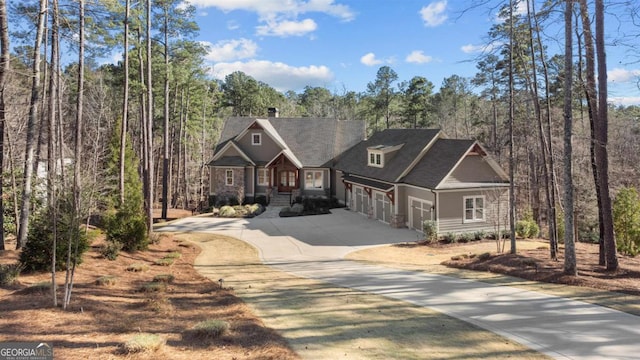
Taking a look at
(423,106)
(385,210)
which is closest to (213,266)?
(385,210)

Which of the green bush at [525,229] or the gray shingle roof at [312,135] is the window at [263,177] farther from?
the green bush at [525,229]

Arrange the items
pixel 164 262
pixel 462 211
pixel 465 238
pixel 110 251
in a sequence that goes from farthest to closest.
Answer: pixel 462 211 → pixel 465 238 → pixel 164 262 → pixel 110 251

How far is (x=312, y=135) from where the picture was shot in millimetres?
37688

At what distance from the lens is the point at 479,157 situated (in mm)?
23875

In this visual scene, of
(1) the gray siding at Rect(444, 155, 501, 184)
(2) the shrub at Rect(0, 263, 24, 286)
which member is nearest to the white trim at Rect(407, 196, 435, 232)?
(1) the gray siding at Rect(444, 155, 501, 184)

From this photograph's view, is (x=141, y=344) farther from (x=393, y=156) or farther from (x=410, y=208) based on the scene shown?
(x=393, y=156)

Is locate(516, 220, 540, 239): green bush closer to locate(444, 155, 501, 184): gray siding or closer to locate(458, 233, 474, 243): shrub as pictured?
locate(444, 155, 501, 184): gray siding

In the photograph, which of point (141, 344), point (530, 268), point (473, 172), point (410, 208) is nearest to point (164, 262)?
point (141, 344)

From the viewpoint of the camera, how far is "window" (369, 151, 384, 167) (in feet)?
93.2

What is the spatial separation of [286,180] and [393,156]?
36.8 ft

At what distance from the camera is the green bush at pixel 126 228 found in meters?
16.6

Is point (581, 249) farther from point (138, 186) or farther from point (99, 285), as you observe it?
point (138, 186)

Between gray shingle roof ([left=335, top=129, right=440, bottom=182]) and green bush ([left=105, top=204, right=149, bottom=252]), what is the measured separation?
14886 millimetres

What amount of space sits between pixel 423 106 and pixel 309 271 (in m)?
40.2
